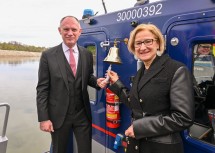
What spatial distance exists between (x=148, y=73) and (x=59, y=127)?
132cm

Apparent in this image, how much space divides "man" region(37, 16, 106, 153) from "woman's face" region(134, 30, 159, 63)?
74 centimetres

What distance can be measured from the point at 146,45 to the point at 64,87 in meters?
1.13

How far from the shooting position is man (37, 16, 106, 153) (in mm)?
2480

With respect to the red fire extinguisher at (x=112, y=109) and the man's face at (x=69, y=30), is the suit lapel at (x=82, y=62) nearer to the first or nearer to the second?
the man's face at (x=69, y=30)

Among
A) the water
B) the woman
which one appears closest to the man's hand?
the woman

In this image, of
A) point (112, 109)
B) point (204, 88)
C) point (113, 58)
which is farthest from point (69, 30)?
point (204, 88)

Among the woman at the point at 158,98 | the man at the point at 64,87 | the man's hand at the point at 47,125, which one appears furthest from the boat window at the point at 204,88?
the man's hand at the point at 47,125

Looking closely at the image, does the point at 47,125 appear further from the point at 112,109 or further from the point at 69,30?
the point at 69,30

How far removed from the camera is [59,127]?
2545 mm

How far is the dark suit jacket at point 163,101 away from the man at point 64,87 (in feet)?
2.50

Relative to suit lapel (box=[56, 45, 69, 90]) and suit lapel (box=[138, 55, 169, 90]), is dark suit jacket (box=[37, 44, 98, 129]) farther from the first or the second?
suit lapel (box=[138, 55, 169, 90])

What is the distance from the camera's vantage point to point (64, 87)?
248cm

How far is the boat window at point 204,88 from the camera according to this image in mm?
1934

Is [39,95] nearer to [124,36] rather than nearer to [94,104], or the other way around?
[94,104]
